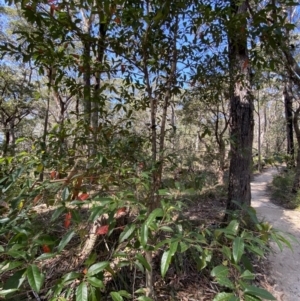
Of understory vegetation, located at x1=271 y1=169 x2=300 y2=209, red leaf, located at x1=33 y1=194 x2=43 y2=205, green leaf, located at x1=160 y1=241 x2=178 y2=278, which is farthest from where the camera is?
understory vegetation, located at x1=271 y1=169 x2=300 y2=209

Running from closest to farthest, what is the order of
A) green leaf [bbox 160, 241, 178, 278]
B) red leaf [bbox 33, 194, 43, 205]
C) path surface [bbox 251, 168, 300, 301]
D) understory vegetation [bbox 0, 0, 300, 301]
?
1. green leaf [bbox 160, 241, 178, 278]
2. understory vegetation [bbox 0, 0, 300, 301]
3. red leaf [bbox 33, 194, 43, 205]
4. path surface [bbox 251, 168, 300, 301]

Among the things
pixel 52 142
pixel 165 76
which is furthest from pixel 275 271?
pixel 52 142

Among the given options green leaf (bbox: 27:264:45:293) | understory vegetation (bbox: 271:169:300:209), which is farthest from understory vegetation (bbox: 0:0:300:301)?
understory vegetation (bbox: 271:169:300:209)

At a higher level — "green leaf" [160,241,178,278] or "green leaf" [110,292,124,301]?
"green leaf" [160,241,178,278]

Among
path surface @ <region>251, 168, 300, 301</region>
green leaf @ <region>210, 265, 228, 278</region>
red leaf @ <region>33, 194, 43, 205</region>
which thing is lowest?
path surface @ <region>251, 168, 300, 301</region>

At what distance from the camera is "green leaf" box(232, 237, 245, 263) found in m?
0.75

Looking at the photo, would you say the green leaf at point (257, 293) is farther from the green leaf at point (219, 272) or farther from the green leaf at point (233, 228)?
the green leaf at point (233, 228)

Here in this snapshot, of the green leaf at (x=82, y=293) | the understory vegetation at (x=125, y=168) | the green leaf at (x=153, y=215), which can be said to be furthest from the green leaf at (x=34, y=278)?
the green leaf at (x=153, y=215)

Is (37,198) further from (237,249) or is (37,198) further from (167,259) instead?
(237,249)

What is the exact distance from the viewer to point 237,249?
0.78m

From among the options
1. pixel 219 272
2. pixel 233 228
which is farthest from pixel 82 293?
pixel 233 228

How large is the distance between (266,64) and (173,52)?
0.74 meters

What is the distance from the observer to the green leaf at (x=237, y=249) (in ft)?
2.47

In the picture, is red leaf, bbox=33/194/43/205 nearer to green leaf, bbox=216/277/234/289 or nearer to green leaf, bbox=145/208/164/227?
green leaf, bbox=145/208/164/227
